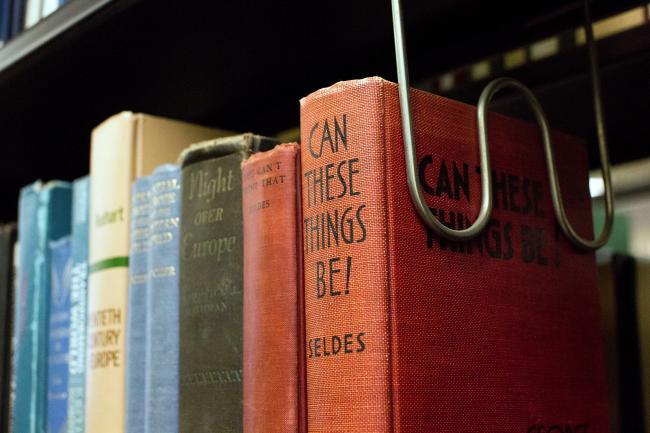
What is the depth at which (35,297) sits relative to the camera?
775mm

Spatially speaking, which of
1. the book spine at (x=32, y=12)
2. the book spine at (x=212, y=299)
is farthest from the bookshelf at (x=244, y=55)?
the book spine at (x=212, y=299)

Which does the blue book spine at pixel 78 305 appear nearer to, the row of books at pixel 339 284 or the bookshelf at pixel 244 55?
the row of books at pixel 339 284

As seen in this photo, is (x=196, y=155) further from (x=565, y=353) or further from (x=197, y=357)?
(x=565, y=353)

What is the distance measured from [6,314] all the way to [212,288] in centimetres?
42

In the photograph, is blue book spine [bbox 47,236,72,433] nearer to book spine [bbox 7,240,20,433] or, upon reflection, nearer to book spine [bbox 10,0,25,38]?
book spine [bbox 7,240,20,433]

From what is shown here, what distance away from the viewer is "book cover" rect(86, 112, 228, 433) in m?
0.65

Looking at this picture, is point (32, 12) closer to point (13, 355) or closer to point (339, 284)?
point (13, 355)

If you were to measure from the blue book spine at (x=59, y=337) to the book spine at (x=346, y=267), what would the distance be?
13.2 inches

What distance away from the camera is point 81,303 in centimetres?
72

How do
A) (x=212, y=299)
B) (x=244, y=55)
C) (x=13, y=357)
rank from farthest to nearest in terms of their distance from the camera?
(x=13, y=357) → (x=244, y=55) → (x=212, y=299)

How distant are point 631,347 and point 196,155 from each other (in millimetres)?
395

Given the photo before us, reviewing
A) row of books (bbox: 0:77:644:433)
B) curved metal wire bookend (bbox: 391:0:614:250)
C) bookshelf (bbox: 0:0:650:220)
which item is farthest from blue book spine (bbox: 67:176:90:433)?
curved metal wire bookend (bbox: 391:0:614:250)

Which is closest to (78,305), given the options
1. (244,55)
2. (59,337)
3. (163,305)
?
(59,337)

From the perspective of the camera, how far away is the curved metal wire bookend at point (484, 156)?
453 mm
